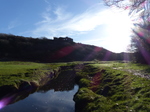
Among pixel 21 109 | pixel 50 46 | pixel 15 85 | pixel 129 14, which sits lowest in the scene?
pixel 21 109

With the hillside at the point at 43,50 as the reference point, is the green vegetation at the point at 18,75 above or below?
below

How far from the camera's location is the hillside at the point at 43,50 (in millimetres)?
109725

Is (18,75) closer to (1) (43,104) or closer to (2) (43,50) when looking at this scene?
(1) (43,104)

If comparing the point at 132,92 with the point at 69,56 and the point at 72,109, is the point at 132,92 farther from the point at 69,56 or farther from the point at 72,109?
the point at 69,56

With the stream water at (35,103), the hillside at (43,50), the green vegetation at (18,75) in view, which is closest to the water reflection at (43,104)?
the stream water at (35,103)

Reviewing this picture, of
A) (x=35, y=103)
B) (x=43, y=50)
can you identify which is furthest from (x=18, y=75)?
(x=43, y=50)

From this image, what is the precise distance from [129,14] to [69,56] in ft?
395

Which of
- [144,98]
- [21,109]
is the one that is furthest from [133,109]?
[21,109]

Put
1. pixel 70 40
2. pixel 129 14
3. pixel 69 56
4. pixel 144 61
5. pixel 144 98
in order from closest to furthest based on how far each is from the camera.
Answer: pixel 144 98
pixel 129 14
pixel 144 61
pixel 69 56
pixel 70 40

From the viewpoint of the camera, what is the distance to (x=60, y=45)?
475 feet

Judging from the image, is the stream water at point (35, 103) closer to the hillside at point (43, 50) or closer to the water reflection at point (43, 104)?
the water reflection at point (43, 104)

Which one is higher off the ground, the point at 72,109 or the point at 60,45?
the point at 60,45

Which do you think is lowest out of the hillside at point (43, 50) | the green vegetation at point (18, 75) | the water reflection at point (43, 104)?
the water reflection at point (43, 104)

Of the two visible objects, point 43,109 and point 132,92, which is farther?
point 43,109
